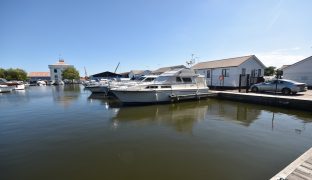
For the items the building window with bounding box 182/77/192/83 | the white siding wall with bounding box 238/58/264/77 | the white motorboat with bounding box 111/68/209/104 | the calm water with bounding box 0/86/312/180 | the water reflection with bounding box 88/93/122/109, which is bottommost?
the calm water with bounding box 0/86/312/180

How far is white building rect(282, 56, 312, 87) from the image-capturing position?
21277 millimetres

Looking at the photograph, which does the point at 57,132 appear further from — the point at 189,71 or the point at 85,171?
the point at 189,71

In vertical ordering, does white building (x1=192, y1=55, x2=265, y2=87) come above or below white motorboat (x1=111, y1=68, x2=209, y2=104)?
above

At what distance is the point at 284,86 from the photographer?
15.4 m

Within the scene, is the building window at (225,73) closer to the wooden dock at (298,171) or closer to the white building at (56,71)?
the wooden dock at (298,171)

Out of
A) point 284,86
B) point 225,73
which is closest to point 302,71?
point 225,73

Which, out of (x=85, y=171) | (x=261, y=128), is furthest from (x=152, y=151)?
(x=261, y=128)

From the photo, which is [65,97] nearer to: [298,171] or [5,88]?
[5,88]

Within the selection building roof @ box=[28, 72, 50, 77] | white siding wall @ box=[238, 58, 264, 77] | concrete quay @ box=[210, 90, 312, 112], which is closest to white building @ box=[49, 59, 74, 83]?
building roof @ box=[28, 72, 50, 77]

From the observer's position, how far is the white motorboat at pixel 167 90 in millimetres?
13438

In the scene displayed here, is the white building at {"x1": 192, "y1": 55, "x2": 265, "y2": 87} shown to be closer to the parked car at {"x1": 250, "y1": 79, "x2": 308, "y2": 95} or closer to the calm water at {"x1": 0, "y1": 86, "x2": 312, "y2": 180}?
the parked car at {"x1": 250, "y1": 79, "x2": 308, "y2": 95}

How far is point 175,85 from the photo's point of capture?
14.9m

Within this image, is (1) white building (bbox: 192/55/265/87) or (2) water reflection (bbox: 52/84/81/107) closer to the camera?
(2) water reflection (bbox: 52/84/81/107)

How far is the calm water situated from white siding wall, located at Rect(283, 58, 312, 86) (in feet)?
53.9
